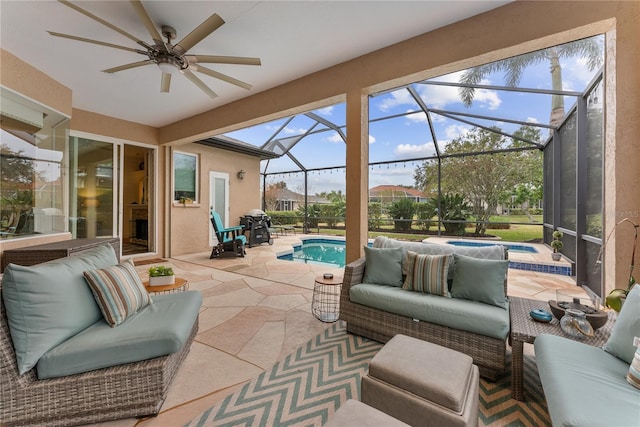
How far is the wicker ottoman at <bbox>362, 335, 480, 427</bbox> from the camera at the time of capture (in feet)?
3.76

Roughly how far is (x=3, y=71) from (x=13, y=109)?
0.43 m

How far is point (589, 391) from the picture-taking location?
1.12 m

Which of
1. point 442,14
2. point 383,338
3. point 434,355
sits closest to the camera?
point 434,355

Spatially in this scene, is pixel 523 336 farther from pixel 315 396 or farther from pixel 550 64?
pixel 550 64

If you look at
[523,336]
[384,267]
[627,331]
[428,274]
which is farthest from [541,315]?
[384,267]

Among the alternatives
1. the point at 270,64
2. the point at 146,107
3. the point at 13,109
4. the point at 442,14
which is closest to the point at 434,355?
the point at 442,14

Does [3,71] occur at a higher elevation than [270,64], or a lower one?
lower

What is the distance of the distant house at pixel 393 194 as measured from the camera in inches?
378

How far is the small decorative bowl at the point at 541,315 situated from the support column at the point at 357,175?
172 cm

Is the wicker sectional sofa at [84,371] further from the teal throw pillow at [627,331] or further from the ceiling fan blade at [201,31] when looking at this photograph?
the teal throw pillow at [627,331]

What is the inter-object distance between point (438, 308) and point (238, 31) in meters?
3.35

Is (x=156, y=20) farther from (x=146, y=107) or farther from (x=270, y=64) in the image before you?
(x=146, y=107)

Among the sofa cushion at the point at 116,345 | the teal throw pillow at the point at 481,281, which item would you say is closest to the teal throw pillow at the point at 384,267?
the teal throw pillow at the point at 481,281

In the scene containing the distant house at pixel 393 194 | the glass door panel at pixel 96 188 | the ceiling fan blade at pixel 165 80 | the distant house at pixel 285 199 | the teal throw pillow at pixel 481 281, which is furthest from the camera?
the distant house at pixel 285 199
